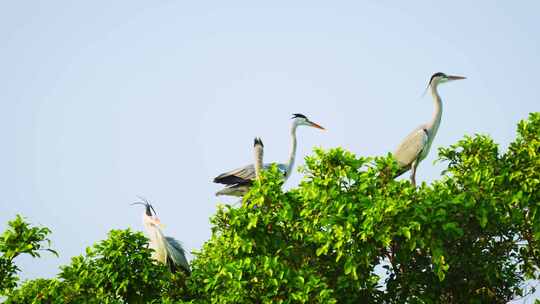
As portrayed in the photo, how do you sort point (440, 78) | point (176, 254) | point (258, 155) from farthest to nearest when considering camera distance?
1. point (440, 78)
2. point (258, 155)
3. point (176, 254)

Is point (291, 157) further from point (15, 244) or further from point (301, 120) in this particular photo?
point (15, 244)

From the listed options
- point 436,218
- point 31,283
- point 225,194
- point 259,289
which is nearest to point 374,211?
point 436,218

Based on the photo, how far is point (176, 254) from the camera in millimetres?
12945

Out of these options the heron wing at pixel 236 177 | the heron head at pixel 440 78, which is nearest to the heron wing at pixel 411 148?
the heron head at pixel 440 78

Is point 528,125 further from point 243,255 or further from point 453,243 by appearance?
point 243,255

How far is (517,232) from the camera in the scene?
10.1 m

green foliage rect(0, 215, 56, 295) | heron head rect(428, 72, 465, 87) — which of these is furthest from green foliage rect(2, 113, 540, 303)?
heron head rect(428, 72, 465, 87)

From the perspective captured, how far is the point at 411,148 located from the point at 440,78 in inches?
99.5

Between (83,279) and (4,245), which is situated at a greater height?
(4,245)

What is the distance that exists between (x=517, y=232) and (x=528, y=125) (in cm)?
155

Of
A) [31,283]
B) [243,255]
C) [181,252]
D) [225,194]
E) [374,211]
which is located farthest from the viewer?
[225,194]

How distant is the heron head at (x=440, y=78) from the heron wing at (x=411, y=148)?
1667 millimetres

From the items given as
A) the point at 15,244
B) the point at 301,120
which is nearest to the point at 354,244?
the point at 15,244

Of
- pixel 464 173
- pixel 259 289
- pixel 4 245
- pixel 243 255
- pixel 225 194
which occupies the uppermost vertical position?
pixel 225 194
